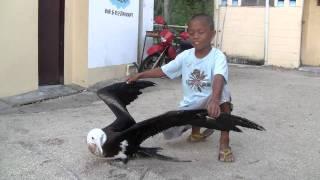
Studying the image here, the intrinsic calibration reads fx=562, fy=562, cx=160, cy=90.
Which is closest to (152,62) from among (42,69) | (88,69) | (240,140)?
(88,69)

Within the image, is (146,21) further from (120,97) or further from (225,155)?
(225,155)

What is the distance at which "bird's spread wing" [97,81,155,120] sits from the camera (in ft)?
16.4

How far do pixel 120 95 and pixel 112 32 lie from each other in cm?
460

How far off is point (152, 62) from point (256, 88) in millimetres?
2043

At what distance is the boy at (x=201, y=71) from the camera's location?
4.99 meters

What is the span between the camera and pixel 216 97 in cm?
461

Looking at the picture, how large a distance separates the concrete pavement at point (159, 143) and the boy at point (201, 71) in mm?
377

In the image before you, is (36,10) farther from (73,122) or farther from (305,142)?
(305,142)

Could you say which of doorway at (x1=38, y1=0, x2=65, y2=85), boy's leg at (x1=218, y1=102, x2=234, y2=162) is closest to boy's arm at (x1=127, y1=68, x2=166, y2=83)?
boy's leg at (x1=218, y1=102, x2=234, y2=162)

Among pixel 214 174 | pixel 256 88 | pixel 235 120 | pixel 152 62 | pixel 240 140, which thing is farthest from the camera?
pixel 152 62

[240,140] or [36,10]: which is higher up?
[36,10]

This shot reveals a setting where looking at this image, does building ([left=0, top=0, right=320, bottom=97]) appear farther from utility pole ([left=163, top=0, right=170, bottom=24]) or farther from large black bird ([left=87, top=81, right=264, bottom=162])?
large black bird ([left=87, top=81, right=264, bottom=162])

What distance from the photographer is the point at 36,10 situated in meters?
8.05

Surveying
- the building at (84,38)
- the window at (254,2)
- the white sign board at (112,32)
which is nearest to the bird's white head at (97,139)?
the building at (84,38)
